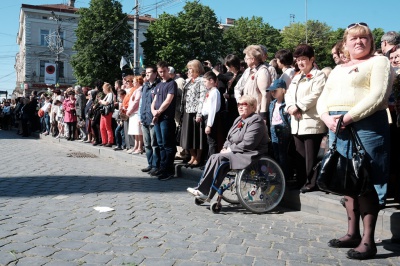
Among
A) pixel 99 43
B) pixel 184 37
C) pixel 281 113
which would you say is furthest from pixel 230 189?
pixel 184 37

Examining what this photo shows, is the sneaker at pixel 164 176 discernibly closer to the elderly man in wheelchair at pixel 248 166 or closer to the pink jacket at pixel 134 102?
the elderly man in wheelchair at pixel 248 166

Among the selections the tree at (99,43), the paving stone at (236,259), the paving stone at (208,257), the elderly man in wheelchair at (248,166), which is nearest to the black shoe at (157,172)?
the elderly man in wheelchair at (248,166)

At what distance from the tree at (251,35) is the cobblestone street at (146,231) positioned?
61.6 metres

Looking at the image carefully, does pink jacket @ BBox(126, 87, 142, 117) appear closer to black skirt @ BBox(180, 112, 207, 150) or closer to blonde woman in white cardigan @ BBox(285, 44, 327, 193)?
black skirt @ BBox(180, 112, 207, 150)

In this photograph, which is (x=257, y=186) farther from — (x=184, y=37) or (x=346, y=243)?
(x=184, y=37)

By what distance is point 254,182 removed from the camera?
216 inches

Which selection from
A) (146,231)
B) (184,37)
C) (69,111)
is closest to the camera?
(146,231)

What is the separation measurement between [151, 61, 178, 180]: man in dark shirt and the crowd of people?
0.02 metres

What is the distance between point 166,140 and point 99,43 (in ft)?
160

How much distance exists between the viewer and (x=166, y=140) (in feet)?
26.2

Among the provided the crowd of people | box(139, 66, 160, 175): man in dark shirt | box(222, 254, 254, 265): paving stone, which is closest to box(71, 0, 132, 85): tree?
the crowd of people

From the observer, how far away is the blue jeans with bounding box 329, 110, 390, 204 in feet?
12.4

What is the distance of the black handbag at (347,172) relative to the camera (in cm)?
365

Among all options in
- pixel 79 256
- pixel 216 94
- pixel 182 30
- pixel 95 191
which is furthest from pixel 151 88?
pixel 182 30
